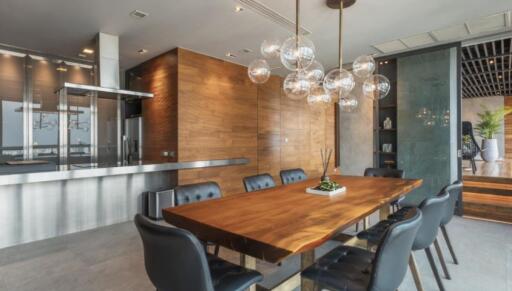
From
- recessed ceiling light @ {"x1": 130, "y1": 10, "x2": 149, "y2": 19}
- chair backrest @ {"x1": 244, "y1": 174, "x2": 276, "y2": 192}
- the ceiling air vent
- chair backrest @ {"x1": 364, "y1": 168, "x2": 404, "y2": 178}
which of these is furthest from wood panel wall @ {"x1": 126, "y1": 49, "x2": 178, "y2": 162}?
chair backrest @ {"x1": 364, "y1": 168, "x2": 404, "y2": 178}

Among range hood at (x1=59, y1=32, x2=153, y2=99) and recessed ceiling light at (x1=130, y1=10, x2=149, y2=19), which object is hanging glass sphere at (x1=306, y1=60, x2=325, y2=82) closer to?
recessed ceiling light at (x1=130, y1=10, x2=149, y2=19)

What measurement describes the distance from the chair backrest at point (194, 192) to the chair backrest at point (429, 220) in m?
1.78

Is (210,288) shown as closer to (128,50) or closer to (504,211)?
(128,50)

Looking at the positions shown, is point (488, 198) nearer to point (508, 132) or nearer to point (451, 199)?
point (451, 199)

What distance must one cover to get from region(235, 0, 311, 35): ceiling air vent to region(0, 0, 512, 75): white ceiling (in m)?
0.08

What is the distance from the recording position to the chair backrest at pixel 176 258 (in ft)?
4.28

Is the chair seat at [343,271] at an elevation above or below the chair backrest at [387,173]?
below

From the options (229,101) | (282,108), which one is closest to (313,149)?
(282,108)

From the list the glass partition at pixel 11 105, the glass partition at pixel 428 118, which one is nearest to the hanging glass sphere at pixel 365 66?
the glass partition at pixel 428 118

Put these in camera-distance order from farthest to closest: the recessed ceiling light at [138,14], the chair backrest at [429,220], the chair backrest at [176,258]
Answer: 1. the recessed ceiling light at [138,14]
2. the chair backrest at [429,220]
3. the chair backrest at [176,258]

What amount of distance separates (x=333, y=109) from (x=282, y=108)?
2.58m

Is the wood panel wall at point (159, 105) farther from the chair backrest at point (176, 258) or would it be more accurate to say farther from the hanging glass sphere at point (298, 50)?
the chair backrest at point (176, 258)

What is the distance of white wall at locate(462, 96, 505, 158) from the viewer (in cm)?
1183

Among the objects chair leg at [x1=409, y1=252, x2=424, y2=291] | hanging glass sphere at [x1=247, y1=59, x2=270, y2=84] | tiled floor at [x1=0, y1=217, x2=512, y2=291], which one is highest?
hanging glass sphere at [x1=247, y1=59, x2=270, y2=84]
